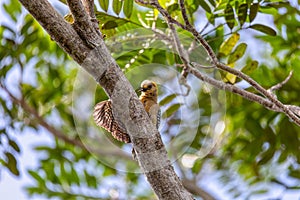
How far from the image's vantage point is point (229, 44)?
4.25 feet

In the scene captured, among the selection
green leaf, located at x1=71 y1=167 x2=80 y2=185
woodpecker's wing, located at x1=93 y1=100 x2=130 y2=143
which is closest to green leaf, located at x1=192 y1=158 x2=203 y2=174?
green leaf, located at x1=71 y1=167 x2=80 y2=185

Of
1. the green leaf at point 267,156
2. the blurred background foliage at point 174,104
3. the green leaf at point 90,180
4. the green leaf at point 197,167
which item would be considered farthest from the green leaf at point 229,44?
the green leaf at point 90,180

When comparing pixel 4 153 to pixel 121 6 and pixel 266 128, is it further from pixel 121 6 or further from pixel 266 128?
pixel 266 128

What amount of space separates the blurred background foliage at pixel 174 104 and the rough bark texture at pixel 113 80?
0.29 metres

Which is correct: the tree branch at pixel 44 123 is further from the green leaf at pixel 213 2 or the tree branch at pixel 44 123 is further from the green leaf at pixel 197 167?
the green leaf at pixel 213 2

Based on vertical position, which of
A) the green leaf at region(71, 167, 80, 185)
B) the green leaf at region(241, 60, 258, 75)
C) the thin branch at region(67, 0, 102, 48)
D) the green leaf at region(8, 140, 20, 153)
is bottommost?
the thin branch at region(67, 0, 102, 48)

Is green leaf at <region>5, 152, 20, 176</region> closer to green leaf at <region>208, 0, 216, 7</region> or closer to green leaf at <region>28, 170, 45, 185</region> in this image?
green leaf at <region>28, 170, 45, 185</region>

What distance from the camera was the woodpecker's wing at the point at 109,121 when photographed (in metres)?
0.90

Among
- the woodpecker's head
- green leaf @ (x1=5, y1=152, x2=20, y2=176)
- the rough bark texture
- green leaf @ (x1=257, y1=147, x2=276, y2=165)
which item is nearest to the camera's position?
the rough bark texture

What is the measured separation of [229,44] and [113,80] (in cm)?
53

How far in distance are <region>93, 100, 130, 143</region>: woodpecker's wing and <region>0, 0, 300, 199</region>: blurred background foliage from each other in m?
0.19

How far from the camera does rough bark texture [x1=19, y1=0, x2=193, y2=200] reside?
802mm

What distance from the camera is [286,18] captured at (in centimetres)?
168

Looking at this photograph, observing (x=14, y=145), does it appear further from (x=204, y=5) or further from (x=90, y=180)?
(x=204, y=5)
